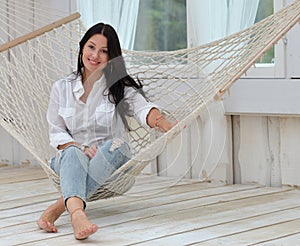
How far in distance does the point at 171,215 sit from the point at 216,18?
1.00 metres

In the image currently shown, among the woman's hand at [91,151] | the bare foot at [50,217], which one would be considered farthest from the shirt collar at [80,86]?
the bare foot at [50,217]

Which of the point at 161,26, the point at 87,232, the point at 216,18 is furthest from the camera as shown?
the point at 161,26

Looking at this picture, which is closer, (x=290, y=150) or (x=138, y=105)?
(x=138, y=105)

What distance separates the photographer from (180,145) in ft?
11.4

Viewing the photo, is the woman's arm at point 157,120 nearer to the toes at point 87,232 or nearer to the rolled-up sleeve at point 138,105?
the rolled-up sleeve at point 138,105

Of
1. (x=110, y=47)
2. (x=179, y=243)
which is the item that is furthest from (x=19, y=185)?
(x=179, y=243)

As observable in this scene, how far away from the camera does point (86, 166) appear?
8.22 feet

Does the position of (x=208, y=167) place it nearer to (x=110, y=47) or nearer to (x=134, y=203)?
(x=134, y=203)

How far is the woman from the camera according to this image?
8.35 feet

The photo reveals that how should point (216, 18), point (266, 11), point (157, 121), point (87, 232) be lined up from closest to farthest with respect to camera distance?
point (87, 232), point (157, 121), point (266, 11), point (216, 18)

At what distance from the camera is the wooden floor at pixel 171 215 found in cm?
233

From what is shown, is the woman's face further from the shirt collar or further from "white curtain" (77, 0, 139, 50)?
"white curtain" (77, 0, 139, 50)

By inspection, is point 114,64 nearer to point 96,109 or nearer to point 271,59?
point 96,109

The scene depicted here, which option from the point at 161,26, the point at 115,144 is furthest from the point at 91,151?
the point at 161,26
